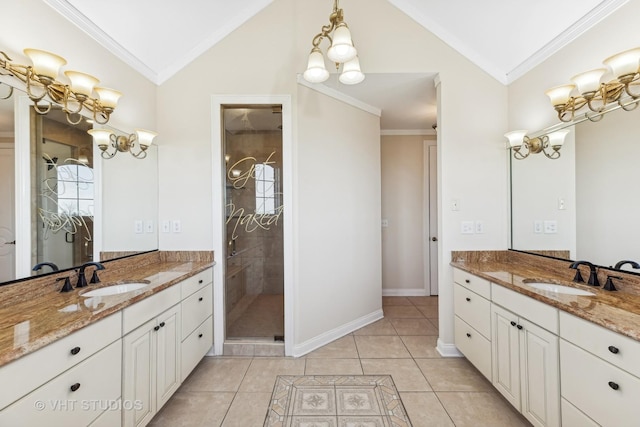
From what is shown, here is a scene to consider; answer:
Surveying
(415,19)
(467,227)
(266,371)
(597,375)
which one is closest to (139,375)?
(266,371)

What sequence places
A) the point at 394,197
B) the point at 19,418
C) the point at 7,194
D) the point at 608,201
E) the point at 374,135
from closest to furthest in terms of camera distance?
the point at 19,418, the point at 7,194, the point at 608,201, the point at 374,135, the point at 394,197

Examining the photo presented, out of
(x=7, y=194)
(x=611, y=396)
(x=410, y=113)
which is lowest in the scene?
(x=611, y=396)

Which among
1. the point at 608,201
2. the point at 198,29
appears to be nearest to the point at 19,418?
the point at 198,29

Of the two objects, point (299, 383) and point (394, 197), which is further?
point (394, 197)

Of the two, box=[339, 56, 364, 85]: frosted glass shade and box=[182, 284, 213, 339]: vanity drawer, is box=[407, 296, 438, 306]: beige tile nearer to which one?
box=[182, 284, 213, 339]: vanity drawer

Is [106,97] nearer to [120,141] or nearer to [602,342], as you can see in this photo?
[120,141]

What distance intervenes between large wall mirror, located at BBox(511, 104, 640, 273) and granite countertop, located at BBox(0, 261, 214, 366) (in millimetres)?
2801

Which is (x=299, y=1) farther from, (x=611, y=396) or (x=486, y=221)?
(x=611, y=396)

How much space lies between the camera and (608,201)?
176cm

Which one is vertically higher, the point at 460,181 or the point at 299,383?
the point at 460,181

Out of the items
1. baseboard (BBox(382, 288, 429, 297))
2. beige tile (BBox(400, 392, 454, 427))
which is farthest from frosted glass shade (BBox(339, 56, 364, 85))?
→ baseboard (BBox(382, 288, 429, 297))

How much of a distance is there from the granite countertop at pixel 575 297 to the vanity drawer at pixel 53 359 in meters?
2.20

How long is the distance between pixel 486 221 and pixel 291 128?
2009 millimetres

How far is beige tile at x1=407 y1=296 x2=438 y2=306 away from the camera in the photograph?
159 inches
